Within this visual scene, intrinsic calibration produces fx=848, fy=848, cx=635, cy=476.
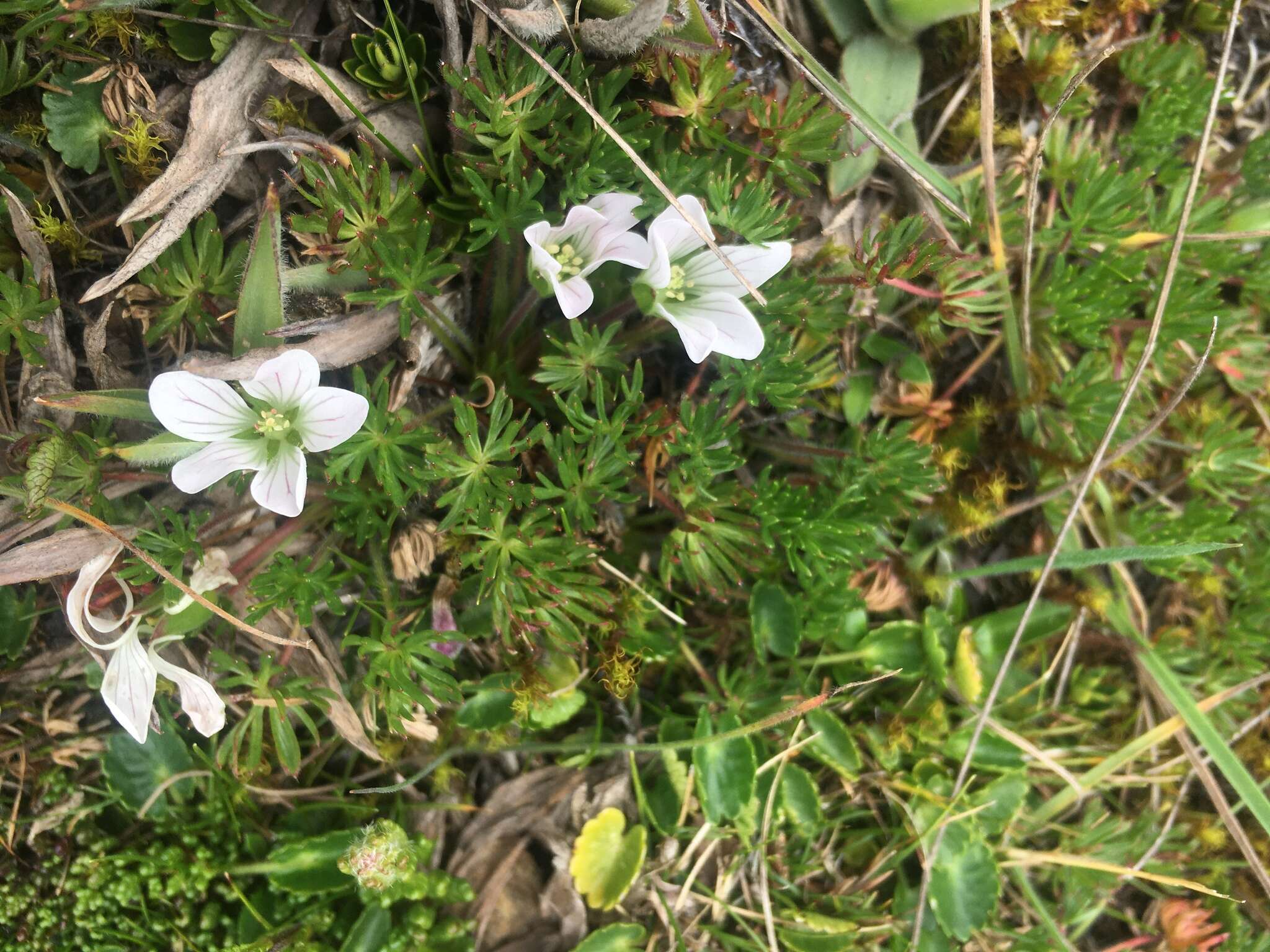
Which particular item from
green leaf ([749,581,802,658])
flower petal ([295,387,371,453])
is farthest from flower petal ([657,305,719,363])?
green leaf ([749,581,802,658])

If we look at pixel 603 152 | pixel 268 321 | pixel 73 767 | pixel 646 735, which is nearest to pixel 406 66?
pixel 603 152

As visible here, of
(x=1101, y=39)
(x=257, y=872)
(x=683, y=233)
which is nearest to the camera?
(x=683, y=233)

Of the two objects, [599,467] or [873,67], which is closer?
[599,467]

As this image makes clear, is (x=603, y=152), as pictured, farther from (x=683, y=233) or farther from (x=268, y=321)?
(x=268, y=321)

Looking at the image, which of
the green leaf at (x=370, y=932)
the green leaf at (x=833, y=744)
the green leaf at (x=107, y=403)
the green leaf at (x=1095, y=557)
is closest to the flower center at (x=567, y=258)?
the green leaf at (x=107, y=403)

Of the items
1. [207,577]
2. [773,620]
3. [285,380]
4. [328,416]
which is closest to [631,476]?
[773,620]

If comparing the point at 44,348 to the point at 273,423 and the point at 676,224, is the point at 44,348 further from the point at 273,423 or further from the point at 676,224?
the point at 676,224

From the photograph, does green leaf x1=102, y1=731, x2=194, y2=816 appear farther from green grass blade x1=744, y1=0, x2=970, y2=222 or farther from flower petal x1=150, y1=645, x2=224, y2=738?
green grass blade x1=744, y1=0, x2=970, y2=222

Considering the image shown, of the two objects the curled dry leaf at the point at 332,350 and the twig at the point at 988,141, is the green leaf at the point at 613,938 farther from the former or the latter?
the twig at the point at 988,141
